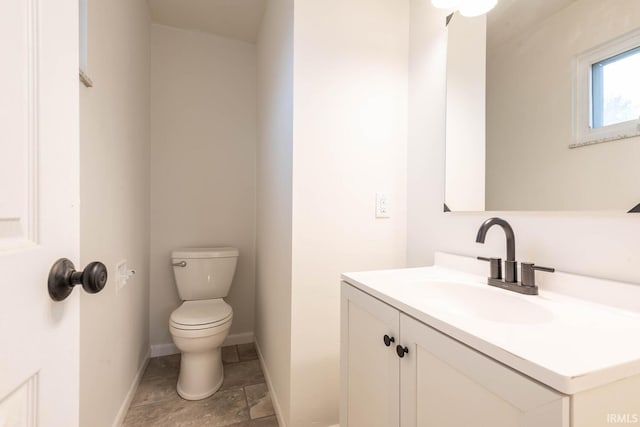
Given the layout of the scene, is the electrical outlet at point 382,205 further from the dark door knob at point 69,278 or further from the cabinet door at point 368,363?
the dark door knob at point 69,278

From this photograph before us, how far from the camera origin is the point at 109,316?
49.9 inches

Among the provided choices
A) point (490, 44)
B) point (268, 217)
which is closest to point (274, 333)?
point (268, 217)

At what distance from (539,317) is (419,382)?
0.38 m

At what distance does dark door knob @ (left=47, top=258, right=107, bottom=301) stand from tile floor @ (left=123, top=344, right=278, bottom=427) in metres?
1.34

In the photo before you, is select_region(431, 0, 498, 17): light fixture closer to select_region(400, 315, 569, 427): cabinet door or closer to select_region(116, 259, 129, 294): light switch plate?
select_region(400, 315, 569, 427): cabinet door

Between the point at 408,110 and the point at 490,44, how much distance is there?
1.44 ft

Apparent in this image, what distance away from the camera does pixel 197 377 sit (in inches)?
63.2

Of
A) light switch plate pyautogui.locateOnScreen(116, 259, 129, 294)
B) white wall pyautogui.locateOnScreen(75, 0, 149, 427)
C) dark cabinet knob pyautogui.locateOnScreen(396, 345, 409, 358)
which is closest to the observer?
dark cabinet knob pyautogui.locateOnScreen(396, 345, 409, 358)

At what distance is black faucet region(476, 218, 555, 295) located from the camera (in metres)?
0.83

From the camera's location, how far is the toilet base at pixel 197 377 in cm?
159

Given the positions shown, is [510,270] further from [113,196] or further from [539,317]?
[113,196]

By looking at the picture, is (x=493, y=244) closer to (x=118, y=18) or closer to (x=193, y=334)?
(x=193, y=334)

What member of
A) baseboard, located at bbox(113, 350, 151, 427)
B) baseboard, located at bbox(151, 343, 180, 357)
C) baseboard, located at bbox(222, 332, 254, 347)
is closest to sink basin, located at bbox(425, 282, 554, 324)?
baseboard, located at bbox(113, 350, 151, 427)

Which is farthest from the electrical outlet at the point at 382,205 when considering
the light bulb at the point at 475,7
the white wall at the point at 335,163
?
the light bulb at the point at 475,7
